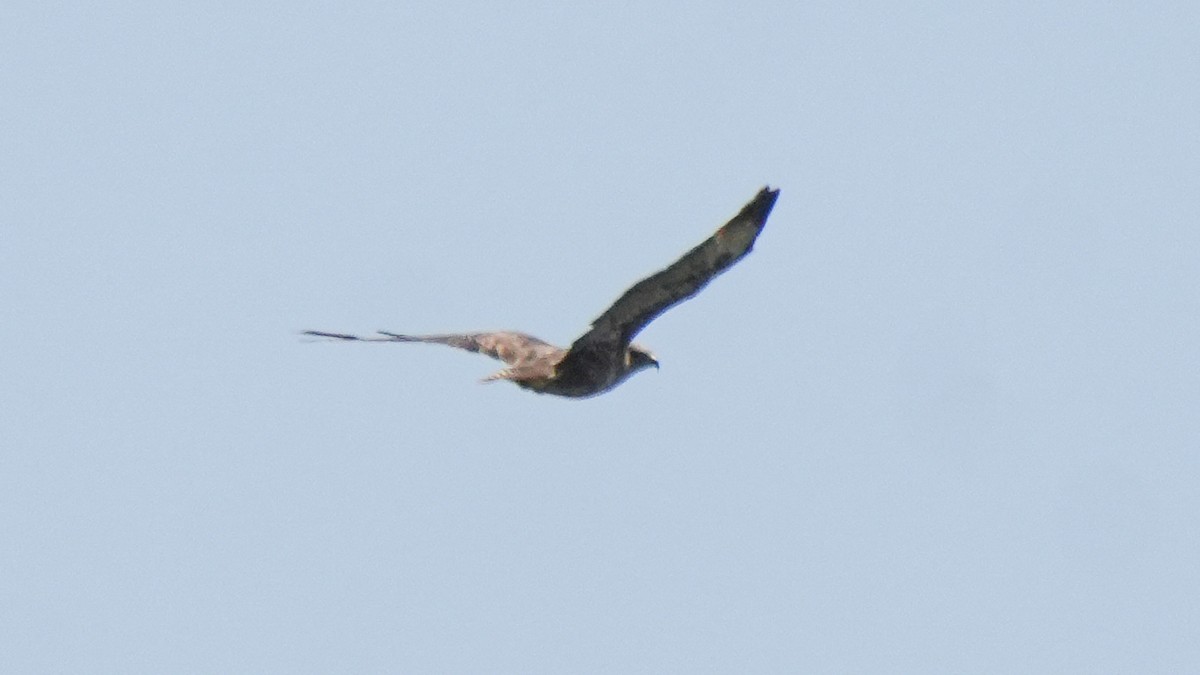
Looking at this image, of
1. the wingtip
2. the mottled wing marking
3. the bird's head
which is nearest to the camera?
the wingtip

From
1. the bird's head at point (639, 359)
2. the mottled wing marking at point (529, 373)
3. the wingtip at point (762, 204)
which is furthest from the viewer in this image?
the bird's head at point (639, 359)

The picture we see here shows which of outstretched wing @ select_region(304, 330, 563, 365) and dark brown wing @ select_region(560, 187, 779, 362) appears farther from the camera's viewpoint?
outstretched wing @ select_region(304, 330, 563, 365)

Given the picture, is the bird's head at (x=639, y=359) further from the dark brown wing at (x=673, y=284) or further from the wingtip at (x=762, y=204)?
the wingtip at (x=762, y=204)

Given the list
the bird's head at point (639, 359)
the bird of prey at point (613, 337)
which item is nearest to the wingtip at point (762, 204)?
the bird of prey at point (613, 337)

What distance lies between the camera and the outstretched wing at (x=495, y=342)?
20.6 metres

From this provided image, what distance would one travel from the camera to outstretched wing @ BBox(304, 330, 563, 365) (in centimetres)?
2064

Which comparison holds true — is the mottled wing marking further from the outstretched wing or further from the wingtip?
the wingtip

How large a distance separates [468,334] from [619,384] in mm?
2269

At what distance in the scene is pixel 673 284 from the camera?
18266mm

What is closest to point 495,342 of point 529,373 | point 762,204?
point 529,373

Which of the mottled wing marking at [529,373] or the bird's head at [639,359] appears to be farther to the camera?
the bird's head at [639,359]

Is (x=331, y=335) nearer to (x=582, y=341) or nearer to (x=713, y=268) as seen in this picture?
(x=582, y=341)

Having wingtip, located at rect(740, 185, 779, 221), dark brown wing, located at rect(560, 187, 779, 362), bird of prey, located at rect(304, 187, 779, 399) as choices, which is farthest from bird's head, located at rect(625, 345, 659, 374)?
wingtip, located at rect(740, 185, 779, 221)

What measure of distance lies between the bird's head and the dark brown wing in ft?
1.51
